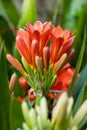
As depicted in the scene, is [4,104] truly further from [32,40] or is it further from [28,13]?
[28,13]

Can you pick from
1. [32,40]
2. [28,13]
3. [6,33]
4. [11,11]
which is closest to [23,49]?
[32,40]

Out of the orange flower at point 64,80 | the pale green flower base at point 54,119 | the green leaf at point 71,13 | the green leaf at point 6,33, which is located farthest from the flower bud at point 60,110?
the green leaf at point 71,13

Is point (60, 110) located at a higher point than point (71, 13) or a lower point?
lower

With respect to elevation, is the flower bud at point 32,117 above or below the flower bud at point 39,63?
below

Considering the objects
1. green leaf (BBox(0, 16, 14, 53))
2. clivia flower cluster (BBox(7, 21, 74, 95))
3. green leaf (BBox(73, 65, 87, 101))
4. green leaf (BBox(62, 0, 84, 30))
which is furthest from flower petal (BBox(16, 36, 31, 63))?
green leaf (BBox(62, 0, 84, 30))

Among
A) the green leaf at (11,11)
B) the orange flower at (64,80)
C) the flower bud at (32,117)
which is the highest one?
the green leaf at (11,11)

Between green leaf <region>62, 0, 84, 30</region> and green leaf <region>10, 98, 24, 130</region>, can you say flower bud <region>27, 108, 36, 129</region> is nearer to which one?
green leaf <region>10, 98, 24, 130</region>

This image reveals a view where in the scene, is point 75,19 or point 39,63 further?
point 75,19

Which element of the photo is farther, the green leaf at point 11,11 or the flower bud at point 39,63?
the green leaf at point 11,11

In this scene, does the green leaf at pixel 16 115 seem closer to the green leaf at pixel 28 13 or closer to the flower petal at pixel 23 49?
the flower petal at pixel 23 49
